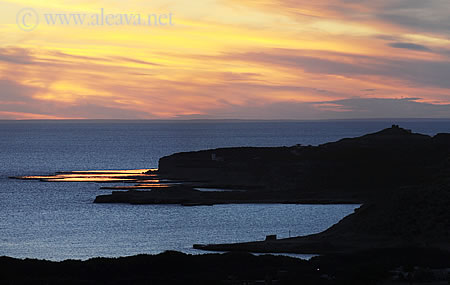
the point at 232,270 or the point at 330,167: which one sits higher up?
the point at 330,167

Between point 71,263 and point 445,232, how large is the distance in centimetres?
2794

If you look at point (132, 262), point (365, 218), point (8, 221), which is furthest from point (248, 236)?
point (8, 221)

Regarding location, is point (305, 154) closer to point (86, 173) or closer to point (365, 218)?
point (86, 173)

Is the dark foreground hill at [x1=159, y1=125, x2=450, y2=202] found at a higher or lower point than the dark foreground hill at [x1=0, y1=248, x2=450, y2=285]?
higher

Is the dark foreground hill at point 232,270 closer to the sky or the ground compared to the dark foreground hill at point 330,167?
closer to the ground

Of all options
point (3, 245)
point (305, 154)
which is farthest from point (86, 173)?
point (3, 245)

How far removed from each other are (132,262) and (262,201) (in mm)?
58757

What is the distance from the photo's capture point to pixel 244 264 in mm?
53156

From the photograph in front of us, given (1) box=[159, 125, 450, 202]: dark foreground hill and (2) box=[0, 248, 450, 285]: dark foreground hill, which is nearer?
(2) box=[0, 248, 450, 285]: dark foreground hill

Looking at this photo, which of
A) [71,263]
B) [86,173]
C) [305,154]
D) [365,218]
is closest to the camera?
[71,263]

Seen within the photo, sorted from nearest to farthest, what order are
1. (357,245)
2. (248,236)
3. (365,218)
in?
(357,245), (365,218), (248,236)

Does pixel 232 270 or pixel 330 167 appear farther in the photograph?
pixel 330 167

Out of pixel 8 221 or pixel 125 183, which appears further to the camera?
pixel 125 183

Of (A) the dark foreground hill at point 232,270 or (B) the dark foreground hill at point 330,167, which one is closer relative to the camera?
(A) the dark foreground hill at point 232,270
